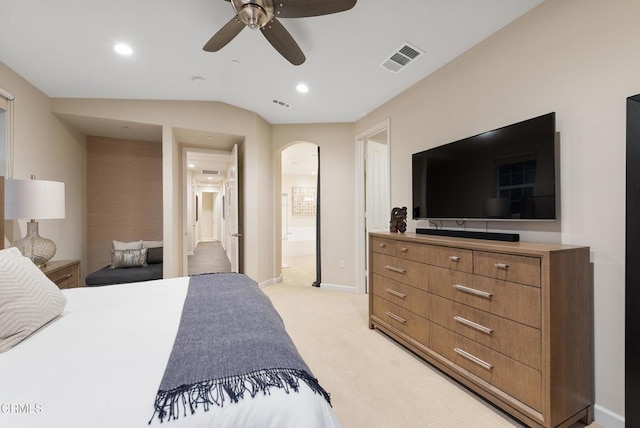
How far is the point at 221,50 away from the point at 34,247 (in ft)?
8.07

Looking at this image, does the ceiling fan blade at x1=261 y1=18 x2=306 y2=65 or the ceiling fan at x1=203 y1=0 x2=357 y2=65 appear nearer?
the ceiling fan at x1=203 y1=0 x2=357 y2=65

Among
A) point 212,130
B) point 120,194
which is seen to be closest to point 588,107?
point 212,130

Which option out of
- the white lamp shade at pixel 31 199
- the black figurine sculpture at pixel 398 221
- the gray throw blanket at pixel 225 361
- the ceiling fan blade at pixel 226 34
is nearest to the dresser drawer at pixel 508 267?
the black figurine sculpture at pixel 398 221

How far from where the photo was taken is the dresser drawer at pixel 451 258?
5.85 ft

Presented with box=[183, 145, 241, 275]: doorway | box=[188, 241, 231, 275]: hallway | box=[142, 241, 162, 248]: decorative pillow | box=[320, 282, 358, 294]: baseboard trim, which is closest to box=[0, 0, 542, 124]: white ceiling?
box=[183, 145, 241, 275]: doorway

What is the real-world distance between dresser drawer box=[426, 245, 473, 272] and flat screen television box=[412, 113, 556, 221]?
0.44m

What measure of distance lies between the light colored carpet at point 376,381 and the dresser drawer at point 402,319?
185 mm

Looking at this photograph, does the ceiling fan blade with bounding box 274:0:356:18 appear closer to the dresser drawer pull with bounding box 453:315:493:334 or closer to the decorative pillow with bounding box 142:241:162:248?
the dresser drawer pull with bounding box 453:315:493:334

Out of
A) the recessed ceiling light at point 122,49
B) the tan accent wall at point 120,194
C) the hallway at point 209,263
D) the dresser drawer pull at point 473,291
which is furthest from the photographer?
the hallway at point 209,263

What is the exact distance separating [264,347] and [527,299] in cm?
140

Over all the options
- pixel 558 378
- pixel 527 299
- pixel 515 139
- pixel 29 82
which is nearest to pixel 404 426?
pixel 558 378

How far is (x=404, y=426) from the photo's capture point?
153 cm

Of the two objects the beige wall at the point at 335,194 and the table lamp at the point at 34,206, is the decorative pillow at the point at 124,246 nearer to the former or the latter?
the table lamp at the point at 34,206

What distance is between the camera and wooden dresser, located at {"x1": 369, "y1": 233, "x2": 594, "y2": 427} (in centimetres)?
140
